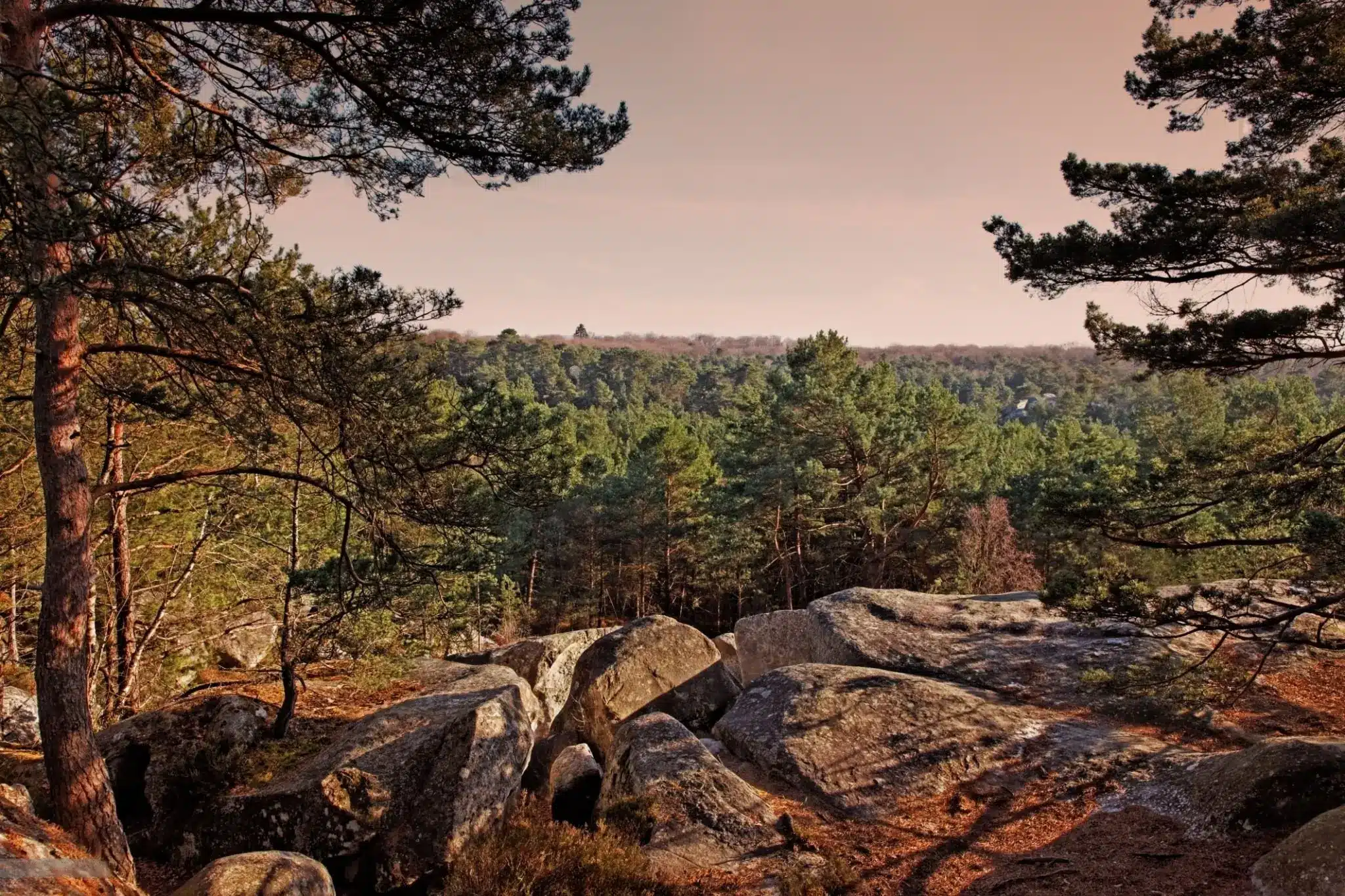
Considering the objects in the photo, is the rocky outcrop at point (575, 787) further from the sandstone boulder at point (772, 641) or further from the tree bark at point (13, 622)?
the tree bark at point (13, 622)

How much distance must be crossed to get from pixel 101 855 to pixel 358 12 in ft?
21.8

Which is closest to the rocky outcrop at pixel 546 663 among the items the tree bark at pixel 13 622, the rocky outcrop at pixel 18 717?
the rocky outcrop at pixel 18 717

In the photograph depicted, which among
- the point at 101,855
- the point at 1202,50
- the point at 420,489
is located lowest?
the point at 101,855

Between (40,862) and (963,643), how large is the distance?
Answer: 1194 cm

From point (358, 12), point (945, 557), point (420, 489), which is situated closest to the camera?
point (358, 12)

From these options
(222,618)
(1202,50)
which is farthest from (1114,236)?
(222,618)

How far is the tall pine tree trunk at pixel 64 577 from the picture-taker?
504 centimetres

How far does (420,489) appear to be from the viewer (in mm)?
6375

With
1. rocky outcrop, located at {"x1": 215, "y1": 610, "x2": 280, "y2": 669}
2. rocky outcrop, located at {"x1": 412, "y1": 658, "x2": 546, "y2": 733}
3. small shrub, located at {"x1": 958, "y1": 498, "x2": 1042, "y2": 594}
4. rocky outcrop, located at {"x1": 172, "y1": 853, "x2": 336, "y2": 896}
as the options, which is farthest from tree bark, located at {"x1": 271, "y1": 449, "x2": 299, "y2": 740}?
small shrub, located at {"x1": 958, "y1": 498, "x2": 1042, "y2": 594}

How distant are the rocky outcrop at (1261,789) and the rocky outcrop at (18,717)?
14.1 meters

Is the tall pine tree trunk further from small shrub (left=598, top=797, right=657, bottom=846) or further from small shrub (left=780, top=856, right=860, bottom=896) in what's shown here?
small shrub (left=780, top=856, right=860, bottom=896)

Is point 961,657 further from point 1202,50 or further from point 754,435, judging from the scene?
point 754,435

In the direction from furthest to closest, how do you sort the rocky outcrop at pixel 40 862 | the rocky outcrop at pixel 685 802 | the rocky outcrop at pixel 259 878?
the rocky outcrop at pixel 685 802
the rocky outcrop at pixel 259 878
the rocky outcrop at pixel 40 862

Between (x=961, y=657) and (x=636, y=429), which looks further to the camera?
(x=636, y=429)
